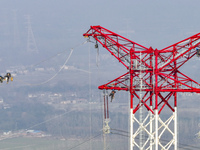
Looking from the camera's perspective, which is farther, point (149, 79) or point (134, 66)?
point (149, 79)

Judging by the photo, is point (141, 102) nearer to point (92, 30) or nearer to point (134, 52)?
point (134, 52)

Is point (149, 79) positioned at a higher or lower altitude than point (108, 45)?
lower

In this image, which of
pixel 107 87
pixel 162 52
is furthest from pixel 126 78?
pixel 162 52

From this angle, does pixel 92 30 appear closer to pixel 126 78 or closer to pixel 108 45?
pixel 108 45

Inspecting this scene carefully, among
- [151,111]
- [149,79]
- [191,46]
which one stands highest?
[191,46]

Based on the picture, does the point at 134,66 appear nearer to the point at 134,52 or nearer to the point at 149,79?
the point at 134,52

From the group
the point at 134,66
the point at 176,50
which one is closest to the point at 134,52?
the point at 134,66

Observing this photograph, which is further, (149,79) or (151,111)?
(149,79)

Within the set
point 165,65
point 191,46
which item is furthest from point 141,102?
point 191,46

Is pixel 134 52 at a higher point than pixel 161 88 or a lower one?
higher
